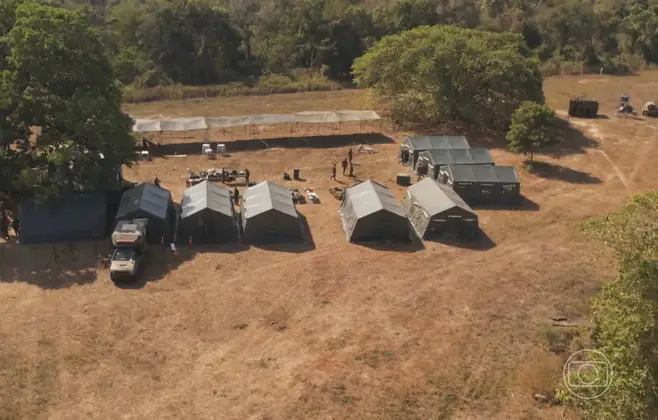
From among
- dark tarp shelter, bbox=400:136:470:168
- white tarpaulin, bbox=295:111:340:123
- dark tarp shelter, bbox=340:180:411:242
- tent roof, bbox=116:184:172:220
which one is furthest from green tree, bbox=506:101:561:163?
tent roof, bbox=116:184:172:220

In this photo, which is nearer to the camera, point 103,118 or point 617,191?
point 103,118

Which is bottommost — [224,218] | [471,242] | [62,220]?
[471,242]

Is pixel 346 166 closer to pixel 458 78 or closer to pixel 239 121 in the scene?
pixel 239 121

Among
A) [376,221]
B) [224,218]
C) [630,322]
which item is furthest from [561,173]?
[630,322]

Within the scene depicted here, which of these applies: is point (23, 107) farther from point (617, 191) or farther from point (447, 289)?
point (617, 191)

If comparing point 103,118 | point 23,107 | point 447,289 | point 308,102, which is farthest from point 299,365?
point 308,102

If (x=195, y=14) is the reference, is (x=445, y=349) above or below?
below

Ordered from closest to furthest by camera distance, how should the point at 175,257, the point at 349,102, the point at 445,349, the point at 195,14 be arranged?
the point at 445,349 < the point at 175,257 < the point at 349,102 < the point at 195,14
